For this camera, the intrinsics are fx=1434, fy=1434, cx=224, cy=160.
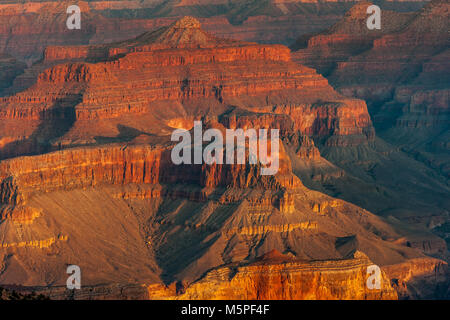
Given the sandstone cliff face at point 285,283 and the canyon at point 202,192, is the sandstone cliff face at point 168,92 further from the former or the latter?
the sandstone cliff face at point 285,283

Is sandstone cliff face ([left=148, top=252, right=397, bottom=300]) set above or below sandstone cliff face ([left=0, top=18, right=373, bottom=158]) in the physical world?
below

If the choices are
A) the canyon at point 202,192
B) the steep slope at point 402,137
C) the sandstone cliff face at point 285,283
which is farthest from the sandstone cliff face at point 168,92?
the sandstone cliff face at point 285,283

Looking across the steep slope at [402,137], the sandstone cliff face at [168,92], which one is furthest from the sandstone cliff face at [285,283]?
the sandstone cliff face at [168,92]

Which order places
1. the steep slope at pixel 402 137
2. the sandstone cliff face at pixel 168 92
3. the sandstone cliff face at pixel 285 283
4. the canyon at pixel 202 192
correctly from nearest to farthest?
1. the sandstone cliff face at pixel 285 283
2. the canyon at pixel 202 192
3. the steep slope at pixel 402 137
4. the sandstone cliff face at pixel 168 92

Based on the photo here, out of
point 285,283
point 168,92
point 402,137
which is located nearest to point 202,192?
point 285,283

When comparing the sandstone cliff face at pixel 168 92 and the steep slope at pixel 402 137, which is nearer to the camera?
the steep slope at pixel 402 137

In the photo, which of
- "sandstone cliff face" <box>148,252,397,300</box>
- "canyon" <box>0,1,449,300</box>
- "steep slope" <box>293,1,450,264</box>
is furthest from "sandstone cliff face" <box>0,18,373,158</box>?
"sandstone cliff face" <box>148,252,397,300</box>

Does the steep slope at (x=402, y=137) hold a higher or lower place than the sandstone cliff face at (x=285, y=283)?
higher

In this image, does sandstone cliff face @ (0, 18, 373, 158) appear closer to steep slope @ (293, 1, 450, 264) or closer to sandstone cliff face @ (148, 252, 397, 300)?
steep slope @ (293, 1, 450, 264)

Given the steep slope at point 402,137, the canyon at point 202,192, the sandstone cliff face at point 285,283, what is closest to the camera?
the sandstone cliff face at point 285,283
